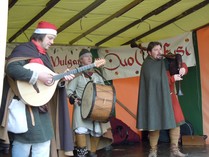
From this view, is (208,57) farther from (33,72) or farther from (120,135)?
(33,72)

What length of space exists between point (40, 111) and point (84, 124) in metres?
1.59

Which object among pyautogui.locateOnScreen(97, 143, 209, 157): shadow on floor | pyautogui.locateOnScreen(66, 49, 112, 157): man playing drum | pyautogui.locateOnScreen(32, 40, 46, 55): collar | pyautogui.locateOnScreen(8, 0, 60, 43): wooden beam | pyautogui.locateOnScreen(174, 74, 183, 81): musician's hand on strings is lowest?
pyautogui.locateOnScreen(97, 143, 209, 157): shadow on floor

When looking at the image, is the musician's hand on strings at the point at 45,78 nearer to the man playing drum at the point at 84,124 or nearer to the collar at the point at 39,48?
the collar at the point at 39,48

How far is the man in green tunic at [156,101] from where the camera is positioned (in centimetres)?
389

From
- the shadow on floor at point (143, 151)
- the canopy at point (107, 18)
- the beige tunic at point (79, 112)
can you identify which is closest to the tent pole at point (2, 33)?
the canopy at point (107, 18)

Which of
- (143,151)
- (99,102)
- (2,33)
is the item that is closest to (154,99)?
(99,102)

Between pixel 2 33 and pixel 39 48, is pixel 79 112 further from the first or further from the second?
pixel 2 33

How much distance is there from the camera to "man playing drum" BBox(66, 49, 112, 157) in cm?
402

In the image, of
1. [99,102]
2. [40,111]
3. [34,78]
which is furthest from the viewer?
[99,102]

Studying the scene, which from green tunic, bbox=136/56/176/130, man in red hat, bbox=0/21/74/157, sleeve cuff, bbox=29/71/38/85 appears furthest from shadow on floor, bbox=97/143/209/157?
sleeve cuff, bbox=29/71/38/85

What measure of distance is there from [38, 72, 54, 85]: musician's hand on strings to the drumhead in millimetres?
1304

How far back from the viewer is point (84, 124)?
4.01 m

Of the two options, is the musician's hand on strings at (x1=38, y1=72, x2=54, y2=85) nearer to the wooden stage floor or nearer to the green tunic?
the green tunic

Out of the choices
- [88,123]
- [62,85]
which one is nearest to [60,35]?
[88,123]
